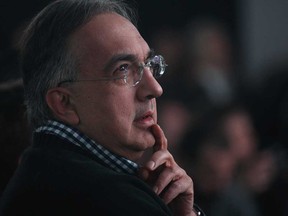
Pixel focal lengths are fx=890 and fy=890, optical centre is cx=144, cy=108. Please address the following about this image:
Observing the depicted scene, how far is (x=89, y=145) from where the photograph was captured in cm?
264

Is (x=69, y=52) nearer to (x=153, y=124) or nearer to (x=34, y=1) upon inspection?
(x=153, y=124)

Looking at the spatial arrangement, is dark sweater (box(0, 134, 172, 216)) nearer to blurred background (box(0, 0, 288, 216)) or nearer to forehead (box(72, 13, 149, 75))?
forehead (box(72, 13, 149, 75))

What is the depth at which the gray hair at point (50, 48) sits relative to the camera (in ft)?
8.91

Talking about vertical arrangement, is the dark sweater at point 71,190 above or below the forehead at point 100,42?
below

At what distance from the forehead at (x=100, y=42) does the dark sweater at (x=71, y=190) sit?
0.32 metres

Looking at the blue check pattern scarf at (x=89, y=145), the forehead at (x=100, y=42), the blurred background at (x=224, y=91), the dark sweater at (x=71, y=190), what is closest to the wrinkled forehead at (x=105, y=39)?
the forehead at (x=100, y=42)

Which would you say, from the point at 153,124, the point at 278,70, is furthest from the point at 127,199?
the point at 278,70

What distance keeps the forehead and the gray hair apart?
22 mm

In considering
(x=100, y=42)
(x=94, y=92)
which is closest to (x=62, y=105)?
(x=94, y=92)

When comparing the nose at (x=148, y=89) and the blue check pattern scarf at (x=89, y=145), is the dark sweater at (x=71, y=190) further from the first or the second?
the nose at (x=148, y=89)

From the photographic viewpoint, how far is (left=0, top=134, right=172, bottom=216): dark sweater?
2346 mm

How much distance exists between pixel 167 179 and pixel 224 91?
10.9 ft

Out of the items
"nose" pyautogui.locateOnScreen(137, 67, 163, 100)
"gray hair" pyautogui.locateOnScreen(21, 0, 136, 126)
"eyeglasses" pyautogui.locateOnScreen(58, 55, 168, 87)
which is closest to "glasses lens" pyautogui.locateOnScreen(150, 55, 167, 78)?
"eyeglasses" pyautogui.locateOnScreen(58, 55, 168, 87)

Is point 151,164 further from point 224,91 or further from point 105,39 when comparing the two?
point 224,91
